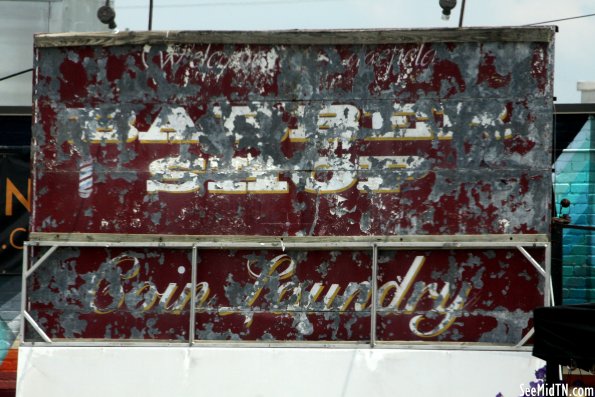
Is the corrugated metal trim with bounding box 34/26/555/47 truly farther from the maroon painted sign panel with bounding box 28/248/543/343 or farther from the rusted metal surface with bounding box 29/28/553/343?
the maroon painted sign panel with bounding box 28/248/543/343

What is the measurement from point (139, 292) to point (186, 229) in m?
0.83

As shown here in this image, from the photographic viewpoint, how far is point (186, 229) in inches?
472

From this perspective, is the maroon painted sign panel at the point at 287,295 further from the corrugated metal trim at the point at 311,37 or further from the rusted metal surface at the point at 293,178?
the corrugated metal trim at the point at 311,37

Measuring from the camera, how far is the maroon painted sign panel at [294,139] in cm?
1177

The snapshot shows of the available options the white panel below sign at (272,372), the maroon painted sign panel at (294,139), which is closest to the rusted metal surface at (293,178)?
the maroon painted sign panel at (294,139)

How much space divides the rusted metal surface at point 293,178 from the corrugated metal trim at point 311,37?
0.12 feet

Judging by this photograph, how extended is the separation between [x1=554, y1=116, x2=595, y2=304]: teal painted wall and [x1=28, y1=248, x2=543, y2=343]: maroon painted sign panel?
3926mm

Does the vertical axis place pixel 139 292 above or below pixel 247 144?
below

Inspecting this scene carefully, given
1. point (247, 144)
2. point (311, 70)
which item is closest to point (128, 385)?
point (247, 144)

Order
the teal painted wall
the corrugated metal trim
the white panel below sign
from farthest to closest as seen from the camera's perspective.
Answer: the teal painted wall
the corrugated metal trim
the white panel below sign

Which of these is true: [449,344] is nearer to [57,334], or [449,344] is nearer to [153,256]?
[153,256]

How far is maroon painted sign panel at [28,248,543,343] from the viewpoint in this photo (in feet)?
38.6

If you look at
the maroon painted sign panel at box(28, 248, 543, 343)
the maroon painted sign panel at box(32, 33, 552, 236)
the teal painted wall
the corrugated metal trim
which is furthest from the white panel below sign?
the teal painted wall

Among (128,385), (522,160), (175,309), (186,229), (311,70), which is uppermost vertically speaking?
(311,70)
